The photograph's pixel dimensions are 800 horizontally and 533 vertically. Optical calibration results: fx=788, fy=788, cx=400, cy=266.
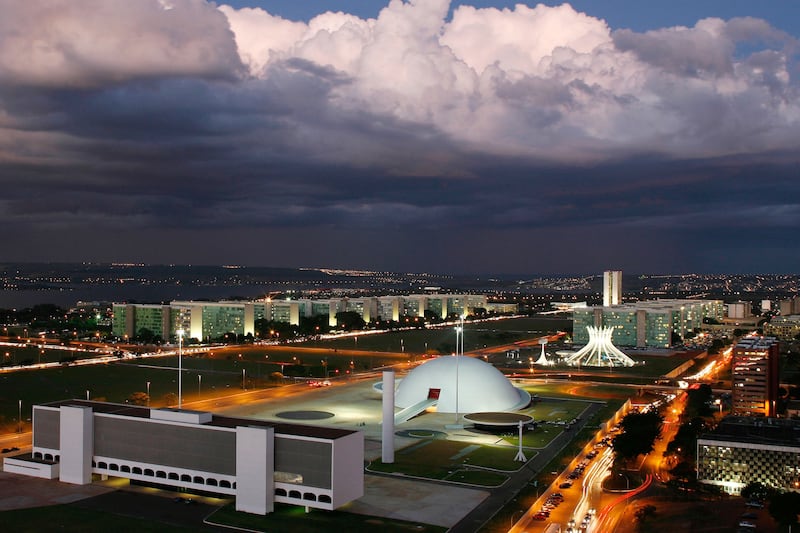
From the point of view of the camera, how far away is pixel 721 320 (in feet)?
475

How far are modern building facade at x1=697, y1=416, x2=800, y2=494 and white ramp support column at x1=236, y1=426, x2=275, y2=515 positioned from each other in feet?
72.5

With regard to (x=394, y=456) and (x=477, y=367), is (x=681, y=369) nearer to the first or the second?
(x=477, y=367)

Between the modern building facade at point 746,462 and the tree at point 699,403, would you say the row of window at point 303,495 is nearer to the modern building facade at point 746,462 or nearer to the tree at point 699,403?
the modern building facade at point 746,462

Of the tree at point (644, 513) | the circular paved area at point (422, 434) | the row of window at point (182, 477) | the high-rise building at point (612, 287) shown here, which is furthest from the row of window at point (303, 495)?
the high-rise building at point (612, 287)

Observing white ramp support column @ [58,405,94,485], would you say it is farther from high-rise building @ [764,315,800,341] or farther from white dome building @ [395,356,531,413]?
high-rise building @ [764,315,800,341]

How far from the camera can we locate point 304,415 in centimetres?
5334

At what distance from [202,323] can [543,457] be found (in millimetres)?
79753

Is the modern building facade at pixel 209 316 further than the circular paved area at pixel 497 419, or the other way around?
the modern building facade at pixel 209 316

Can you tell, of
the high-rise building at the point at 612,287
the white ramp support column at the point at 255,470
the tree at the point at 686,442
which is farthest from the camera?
the high-rise building at the point at 612,287

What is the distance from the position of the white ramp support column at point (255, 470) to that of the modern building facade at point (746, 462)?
2211 centimetres

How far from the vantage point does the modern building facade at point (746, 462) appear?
129 ft

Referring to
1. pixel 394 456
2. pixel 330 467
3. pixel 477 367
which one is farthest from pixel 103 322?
pixel 330 467

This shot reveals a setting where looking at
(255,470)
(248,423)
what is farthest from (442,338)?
(255,470)

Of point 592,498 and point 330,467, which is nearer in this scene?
point 330,467
